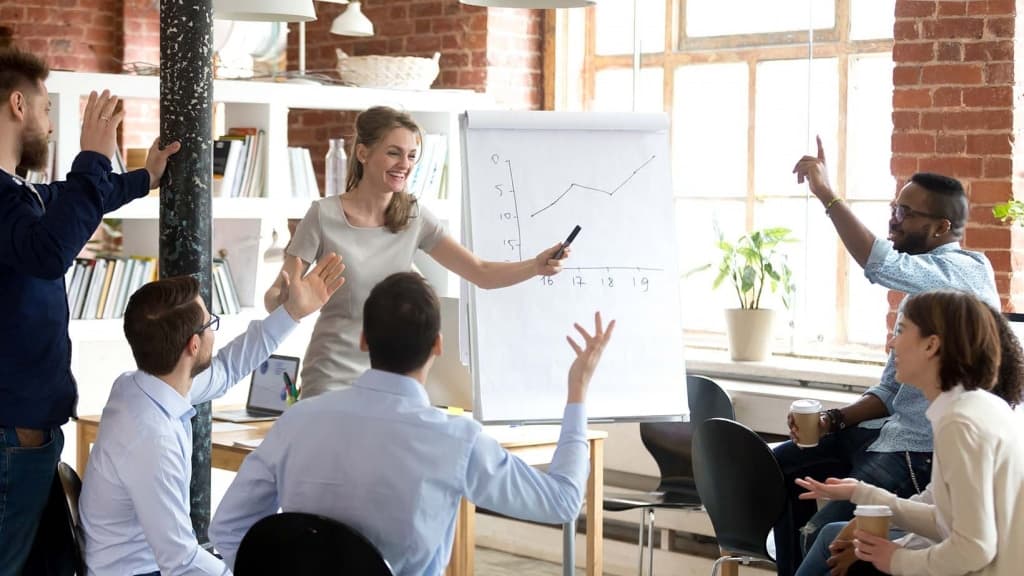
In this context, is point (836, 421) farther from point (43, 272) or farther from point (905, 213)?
point (43, 272)

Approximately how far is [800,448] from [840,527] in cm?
69

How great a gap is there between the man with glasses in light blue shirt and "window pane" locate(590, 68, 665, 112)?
3.45 meters

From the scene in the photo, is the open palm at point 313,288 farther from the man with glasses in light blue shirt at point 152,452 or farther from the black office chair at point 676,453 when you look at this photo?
the black office chair at point 676,453

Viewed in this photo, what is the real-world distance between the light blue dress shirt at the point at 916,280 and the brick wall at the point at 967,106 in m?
0.91

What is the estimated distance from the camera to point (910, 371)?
287 cm

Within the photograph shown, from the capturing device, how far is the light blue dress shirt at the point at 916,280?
3.50 metres

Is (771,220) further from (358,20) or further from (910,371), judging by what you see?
(910,371)

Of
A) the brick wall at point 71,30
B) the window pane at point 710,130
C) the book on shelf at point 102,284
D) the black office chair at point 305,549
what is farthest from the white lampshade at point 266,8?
the brick wall at point 71,30

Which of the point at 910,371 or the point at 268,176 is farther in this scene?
the point at 268,176

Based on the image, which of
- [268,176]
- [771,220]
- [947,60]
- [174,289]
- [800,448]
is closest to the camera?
[174,289]

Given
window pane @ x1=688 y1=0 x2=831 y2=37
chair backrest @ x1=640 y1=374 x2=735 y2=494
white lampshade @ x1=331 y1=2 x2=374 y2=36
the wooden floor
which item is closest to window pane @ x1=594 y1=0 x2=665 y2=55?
window pane @ x1=688 y1=0 x2=831 y2=37

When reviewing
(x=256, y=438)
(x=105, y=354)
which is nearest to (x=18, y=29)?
(x=105, y=354)

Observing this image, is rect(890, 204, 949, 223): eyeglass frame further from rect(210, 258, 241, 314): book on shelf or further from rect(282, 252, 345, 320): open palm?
rect(210, 258, 241, 314): book on shelf

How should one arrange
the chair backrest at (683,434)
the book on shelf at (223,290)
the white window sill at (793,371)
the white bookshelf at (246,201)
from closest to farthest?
the chair backrest at (683,434), the white bookshelf at (246,201), the white window sill at (793,371), the book on shelf at (223,290)
